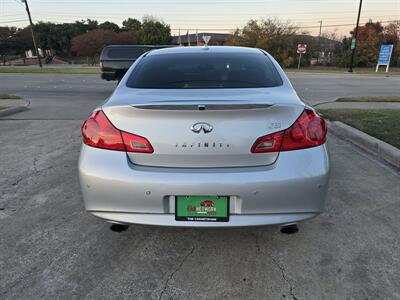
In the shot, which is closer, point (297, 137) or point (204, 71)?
point (297, 137)

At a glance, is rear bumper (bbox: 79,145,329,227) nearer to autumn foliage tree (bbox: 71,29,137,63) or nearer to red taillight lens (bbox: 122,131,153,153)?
red taillight lens (bbox: 122,131,153,153)

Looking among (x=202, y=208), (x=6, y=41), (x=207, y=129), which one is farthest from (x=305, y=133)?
(x=6, y=41)

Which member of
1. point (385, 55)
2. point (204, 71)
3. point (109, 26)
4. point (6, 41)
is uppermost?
point (109, 26)

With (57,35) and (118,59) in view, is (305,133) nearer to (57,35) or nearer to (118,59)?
(118,59)

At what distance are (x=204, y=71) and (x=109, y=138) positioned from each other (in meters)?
1.17

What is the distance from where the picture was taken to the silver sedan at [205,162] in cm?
221

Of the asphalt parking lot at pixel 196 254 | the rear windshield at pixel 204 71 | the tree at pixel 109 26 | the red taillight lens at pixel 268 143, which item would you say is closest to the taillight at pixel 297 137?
the red taillight lens at pixel 268 143

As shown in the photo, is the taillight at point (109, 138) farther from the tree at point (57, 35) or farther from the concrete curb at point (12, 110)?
the tree at point (57, 35)

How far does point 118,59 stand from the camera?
12047mm

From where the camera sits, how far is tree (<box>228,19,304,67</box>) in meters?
40.8

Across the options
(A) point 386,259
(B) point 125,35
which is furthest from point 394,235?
(B) point 125,35

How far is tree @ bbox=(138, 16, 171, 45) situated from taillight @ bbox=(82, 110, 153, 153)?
59.8 m

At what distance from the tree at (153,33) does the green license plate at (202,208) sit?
60.2m

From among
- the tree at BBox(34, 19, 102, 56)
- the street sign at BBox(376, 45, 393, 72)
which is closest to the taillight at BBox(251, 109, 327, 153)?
the street sign at BBox(376, 45, 393, 72)
